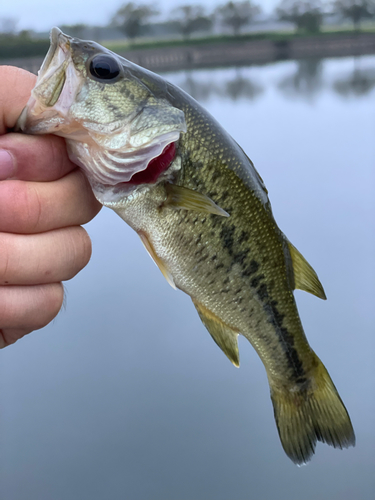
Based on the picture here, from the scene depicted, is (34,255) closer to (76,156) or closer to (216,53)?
(76,156)

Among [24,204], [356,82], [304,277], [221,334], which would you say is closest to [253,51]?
[356,82]

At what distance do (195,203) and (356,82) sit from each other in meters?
2.73

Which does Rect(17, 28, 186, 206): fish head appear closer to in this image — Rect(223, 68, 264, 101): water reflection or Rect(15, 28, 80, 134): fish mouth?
Rect(15, 28, 80, 134): fish mouth

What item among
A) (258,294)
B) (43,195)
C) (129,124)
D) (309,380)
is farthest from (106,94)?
(309,380)

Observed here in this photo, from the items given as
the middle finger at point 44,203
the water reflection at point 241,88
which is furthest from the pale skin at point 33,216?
the water reflection at point 241,88

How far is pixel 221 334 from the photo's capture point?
29.3 inches

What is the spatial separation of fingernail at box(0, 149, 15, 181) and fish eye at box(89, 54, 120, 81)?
0.15 m

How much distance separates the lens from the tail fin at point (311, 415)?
0.82 m

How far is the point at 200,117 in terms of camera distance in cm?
61

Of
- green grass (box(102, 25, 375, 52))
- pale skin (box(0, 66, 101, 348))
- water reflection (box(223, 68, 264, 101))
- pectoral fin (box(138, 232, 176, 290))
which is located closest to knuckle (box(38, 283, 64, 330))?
pale skin (box(0, 66, 101, 348))

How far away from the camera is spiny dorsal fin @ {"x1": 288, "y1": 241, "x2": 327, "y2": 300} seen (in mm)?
769

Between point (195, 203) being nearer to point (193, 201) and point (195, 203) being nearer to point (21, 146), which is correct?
point (193, 201)

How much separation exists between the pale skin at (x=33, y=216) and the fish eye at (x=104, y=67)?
10cm

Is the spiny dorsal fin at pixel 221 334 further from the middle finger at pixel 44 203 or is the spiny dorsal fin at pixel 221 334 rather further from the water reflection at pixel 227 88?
the water reflection at pixel 227 88
